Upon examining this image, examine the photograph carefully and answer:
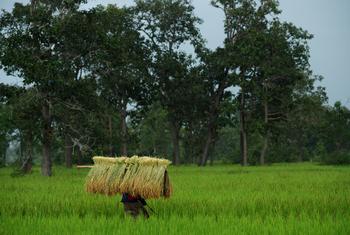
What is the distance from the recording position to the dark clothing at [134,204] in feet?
36.8

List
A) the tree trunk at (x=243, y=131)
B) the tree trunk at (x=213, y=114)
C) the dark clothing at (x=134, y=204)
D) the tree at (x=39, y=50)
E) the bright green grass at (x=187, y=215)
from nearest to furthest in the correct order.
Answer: the bright green grass at (x=187, y=215) < the dark clothing at (x=134, y=204) < the tree at (x=39, y=50) < the tree trunk at (x=243, y=131) < the tree trunk at (x=213, y=114)

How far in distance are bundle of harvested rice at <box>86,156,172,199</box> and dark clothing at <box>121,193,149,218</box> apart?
10cm

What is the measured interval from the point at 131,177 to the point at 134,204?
528 mm

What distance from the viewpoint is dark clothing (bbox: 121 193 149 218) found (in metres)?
11.2

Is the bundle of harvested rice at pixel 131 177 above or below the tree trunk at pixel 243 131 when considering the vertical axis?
below

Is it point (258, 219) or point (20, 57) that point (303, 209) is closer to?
point (258, 219)

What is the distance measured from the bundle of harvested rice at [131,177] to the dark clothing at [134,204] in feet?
0.32

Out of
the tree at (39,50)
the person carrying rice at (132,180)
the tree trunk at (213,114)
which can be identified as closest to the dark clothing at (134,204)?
the person carrying rice at (132,180)

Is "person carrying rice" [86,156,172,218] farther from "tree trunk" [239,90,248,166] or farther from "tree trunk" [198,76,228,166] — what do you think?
"tree trunk" [198,76,228,166]

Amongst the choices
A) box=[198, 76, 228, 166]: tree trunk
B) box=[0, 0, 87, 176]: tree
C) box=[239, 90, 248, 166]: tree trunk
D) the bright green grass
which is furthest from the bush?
the bright green grass

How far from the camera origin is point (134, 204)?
443 inches

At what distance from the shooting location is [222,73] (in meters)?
53.2

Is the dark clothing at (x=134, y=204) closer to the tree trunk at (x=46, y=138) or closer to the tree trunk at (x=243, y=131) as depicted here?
the tree trunk at (x=46, y=138)

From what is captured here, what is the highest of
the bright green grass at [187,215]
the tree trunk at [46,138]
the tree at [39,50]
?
the tree at [39,50]
